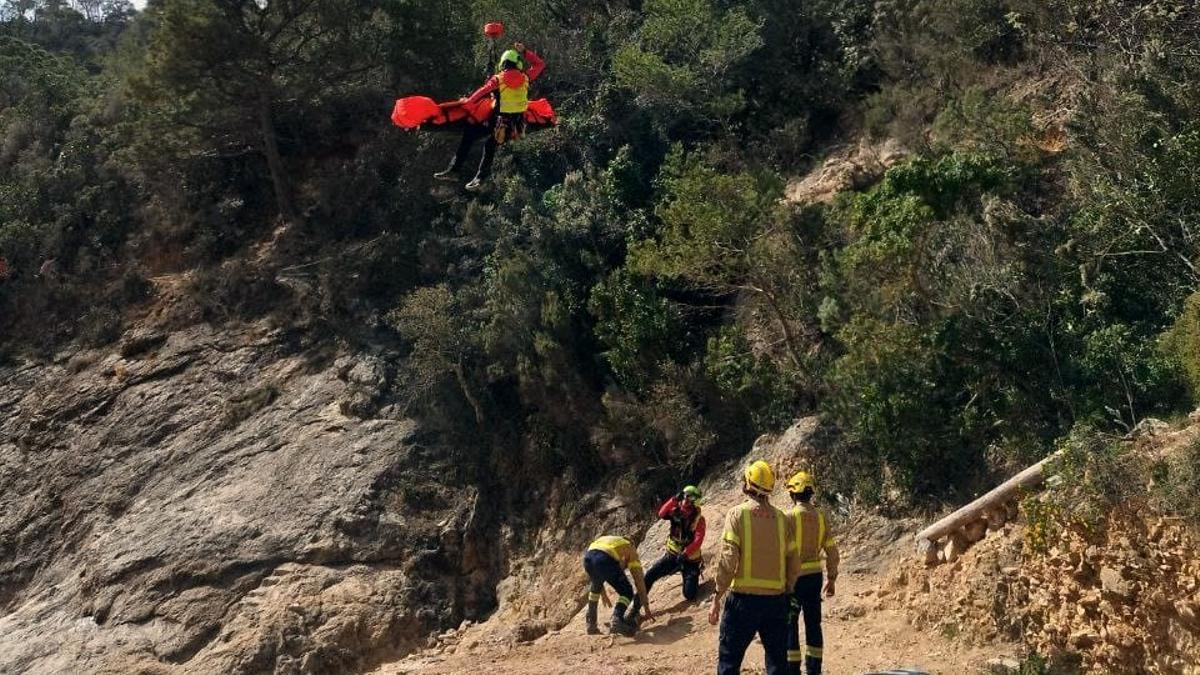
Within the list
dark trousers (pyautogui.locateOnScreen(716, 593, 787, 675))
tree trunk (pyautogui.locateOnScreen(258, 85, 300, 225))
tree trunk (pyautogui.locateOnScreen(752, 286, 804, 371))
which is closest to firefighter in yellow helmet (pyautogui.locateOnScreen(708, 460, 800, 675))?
dark trousers (pyautogui.locateOnScreen(716, 593, 787, 675))

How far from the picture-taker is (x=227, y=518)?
18.5 m

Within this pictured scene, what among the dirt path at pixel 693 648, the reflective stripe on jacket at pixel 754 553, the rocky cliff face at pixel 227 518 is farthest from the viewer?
the rocky cliff face at pixel 227 518

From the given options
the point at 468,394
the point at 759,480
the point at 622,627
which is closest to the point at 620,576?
Answer: the point at 622,627

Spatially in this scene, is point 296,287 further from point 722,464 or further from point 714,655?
point 714,655

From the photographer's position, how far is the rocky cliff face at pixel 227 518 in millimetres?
16828

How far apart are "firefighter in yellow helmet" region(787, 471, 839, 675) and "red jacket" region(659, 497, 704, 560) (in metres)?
3.00

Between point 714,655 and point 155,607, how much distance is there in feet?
31.6

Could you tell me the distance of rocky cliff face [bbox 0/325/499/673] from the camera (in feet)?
55.2

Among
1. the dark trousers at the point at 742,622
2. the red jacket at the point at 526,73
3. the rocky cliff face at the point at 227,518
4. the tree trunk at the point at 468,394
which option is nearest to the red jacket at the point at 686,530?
the dark trousers at the point at 742,622

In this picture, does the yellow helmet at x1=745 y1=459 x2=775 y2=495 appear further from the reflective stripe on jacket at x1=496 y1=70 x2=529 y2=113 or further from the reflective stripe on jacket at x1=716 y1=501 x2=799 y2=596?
the reflective stripe on jacket at x1=496 y1=70 x2=529 y2=113

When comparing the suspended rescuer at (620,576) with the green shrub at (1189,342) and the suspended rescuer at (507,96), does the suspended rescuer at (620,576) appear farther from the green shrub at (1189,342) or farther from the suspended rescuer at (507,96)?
the green shrub at (1189,342)

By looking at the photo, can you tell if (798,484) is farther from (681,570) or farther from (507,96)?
(507,96)

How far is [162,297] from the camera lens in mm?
24203

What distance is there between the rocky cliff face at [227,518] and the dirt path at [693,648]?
2812 mm
